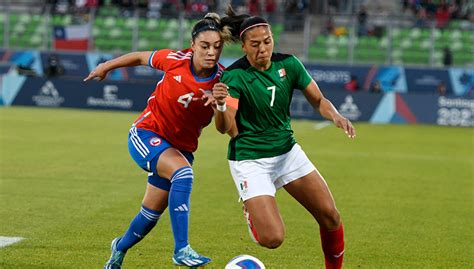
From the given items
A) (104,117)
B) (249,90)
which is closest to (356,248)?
(249,90)

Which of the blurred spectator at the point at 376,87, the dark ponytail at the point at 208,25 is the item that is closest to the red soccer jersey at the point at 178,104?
the dark ponytail at the point at 208,25

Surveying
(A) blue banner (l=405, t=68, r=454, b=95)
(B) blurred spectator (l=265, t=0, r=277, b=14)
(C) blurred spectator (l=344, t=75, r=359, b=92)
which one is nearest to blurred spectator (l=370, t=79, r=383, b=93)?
(C) blurred spectator (l=344, t=75, r=359, b=92)

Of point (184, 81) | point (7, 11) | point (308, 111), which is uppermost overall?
point (184, 81)

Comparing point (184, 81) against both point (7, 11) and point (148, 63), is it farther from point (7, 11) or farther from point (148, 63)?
point (7, 11)

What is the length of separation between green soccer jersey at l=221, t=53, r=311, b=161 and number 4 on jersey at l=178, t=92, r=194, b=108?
397 millimetres

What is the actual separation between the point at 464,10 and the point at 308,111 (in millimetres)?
10216

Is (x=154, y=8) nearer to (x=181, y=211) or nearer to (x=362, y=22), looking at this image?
(x=362, y=22)

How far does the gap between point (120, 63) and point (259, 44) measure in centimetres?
137

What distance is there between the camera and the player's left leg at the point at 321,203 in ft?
23.9

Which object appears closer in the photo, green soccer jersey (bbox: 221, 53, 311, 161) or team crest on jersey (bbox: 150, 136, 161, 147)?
green soccer jersey (bbox: 221, 53, 311, 161)

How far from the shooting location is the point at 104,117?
30000 millimetres

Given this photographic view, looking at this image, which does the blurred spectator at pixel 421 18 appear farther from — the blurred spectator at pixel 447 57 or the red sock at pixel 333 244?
the red sock at pixel 333 244

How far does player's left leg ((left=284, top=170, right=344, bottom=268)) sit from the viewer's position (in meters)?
7.28

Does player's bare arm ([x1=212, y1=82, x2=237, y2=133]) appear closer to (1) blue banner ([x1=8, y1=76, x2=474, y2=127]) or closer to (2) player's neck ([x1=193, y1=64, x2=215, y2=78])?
(2) player's neck ([x1=193, y1=64, x2=215, y2=78])
